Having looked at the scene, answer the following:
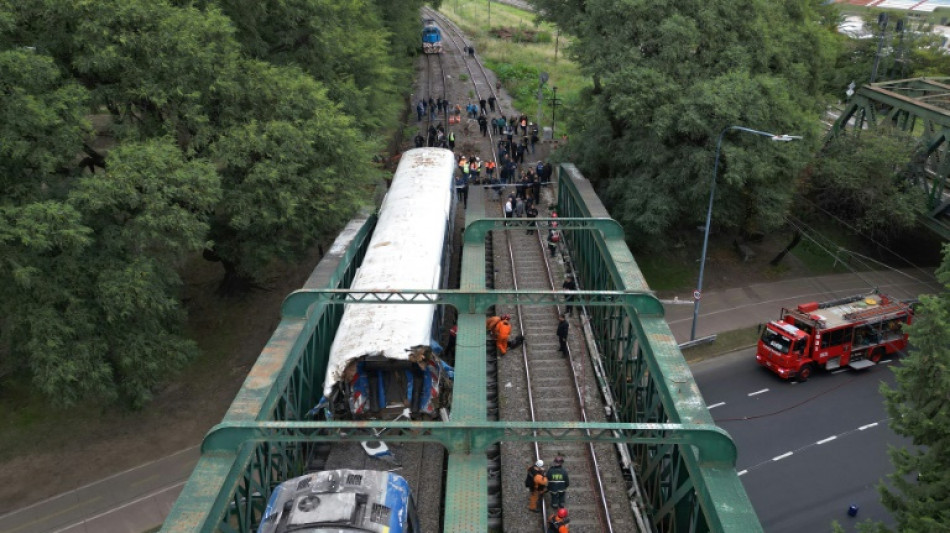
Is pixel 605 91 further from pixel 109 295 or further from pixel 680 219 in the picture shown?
pixel 109 295

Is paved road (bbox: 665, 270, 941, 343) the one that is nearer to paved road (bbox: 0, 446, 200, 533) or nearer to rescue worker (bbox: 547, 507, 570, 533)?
rescue worker (bbox: 547, 507, 570, 533)

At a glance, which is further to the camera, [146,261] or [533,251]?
[533,251]

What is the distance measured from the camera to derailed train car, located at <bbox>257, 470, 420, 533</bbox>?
10.4 metres

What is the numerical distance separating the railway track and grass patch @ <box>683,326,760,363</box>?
22.9ft

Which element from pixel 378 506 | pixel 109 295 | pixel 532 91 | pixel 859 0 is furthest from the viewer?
pixel 859 0

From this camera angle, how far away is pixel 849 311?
86.1 ft

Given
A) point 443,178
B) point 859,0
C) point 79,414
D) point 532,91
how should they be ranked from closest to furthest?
point 79,414 < point 443,178 < point 532,91 < point 859,0

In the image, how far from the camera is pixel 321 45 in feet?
90.4

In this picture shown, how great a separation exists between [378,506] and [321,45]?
2168 centimetres

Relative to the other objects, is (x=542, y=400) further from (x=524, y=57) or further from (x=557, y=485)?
(x=524, y=57)

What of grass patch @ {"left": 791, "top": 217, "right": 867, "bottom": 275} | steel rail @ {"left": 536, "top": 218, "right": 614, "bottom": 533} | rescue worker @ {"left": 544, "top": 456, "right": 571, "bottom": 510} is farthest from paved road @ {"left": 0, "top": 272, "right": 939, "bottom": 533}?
grass patch @ {"left": 791, "top": 217, "right": 867, "bottom": 275}

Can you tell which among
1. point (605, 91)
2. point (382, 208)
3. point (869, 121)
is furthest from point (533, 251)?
point (869, 121)

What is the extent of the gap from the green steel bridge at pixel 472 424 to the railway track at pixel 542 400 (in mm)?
761

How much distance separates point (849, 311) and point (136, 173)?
2566 centimetres
